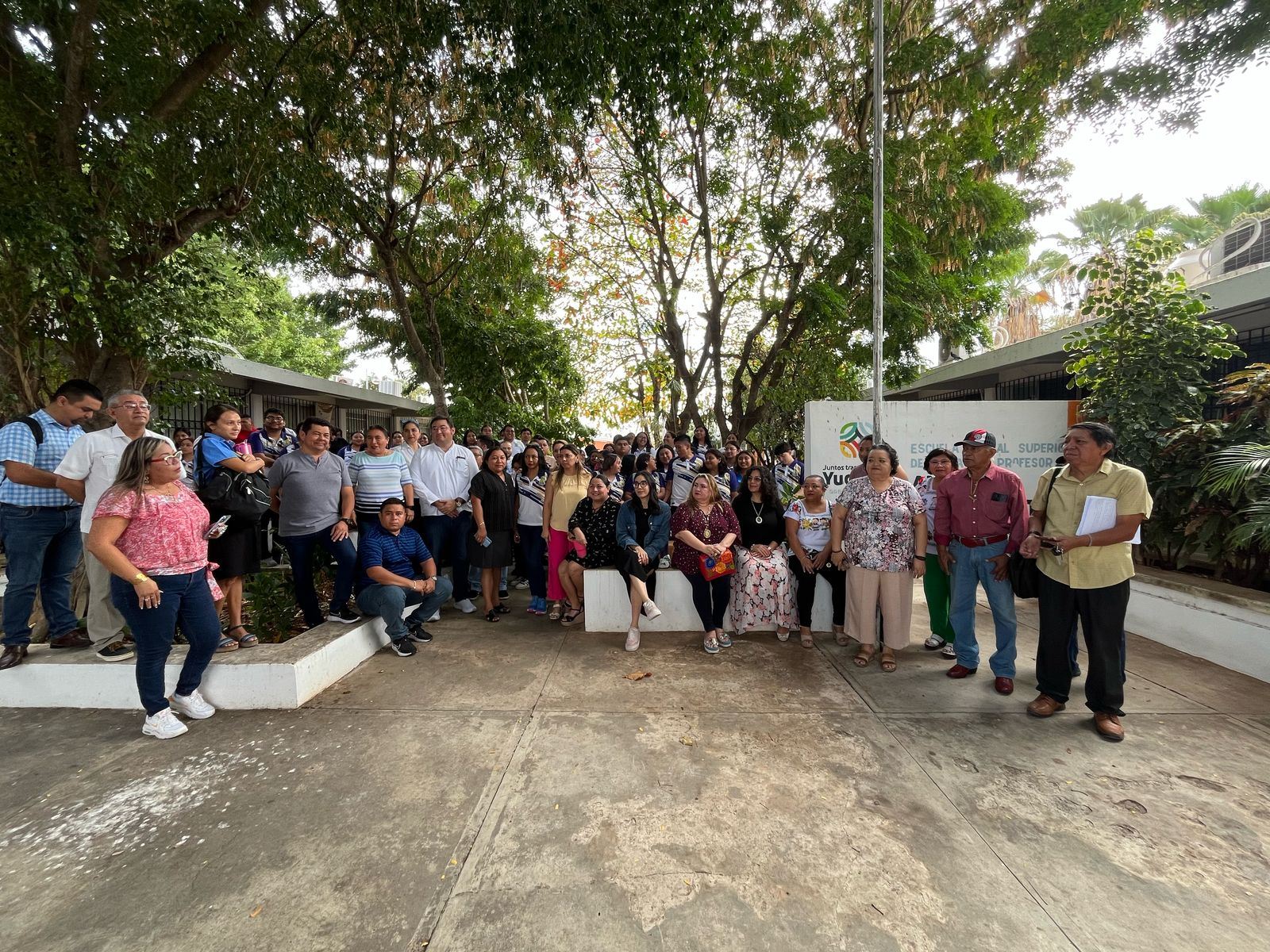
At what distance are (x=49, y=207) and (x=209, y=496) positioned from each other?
2096mm

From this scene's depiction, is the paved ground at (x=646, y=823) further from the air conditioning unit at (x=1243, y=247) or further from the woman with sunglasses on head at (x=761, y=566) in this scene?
the air conditioning unit at (x=1243, y=247)

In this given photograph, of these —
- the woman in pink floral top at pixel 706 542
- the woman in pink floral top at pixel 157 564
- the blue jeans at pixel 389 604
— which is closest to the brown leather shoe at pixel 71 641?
the woman in pink floral top at pixel 157 564

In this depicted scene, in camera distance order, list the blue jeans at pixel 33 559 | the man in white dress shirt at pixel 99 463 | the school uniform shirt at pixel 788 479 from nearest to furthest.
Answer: the man in white dress shirt at pixel 99 463 < the blue jeans at pixel 33 559 < the school uniform shirt at pixel 788 479

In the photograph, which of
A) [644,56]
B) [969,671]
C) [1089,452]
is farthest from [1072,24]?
[969,671]

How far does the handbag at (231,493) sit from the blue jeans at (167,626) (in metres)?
0.76

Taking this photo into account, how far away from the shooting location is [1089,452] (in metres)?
3.36

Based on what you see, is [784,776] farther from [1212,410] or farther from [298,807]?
[1212,410]

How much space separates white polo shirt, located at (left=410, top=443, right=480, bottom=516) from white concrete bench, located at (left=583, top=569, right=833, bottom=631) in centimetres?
144

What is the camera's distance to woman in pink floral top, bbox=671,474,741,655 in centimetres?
474

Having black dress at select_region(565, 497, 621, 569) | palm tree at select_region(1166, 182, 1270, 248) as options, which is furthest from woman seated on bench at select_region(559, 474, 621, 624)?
palm tree at select_region(1166, 182, 1270, 248)

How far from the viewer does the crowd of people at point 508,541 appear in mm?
3270

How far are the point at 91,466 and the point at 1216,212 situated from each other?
3189 cm

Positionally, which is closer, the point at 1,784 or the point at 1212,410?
the point at 1,784

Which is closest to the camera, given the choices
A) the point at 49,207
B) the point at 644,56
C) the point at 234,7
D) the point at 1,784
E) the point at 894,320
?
the point at 1,784
